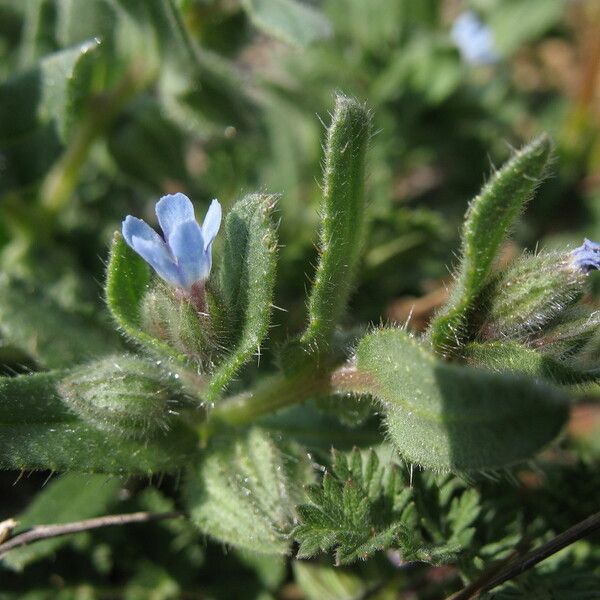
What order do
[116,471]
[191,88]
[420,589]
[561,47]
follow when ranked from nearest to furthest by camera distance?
[116,471] < [420,589] < [191,88] < [561,47]

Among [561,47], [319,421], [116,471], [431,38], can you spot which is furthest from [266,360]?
[561,47]

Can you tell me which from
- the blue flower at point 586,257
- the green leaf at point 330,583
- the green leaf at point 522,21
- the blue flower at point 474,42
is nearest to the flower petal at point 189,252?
the blue flower at point 586,257

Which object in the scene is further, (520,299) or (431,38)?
(431,38)

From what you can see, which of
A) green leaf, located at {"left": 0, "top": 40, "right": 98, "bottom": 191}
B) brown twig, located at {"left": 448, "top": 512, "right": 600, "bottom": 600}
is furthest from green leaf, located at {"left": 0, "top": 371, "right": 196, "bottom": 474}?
green leaf, located at {"left": 0, "top": 40, "right": 98, "bottom": 191}

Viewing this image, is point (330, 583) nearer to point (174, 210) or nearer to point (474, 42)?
point (174, 210)

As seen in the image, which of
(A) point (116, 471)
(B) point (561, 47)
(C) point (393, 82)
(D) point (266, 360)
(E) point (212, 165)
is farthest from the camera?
(B) point (561, 47)

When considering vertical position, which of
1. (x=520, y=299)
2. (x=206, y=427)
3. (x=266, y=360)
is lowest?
(x=266, y=360)

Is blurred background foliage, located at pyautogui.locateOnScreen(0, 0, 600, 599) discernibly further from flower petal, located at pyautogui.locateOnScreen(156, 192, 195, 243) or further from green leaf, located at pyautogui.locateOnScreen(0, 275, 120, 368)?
flower petal, located at pyautogui.locateOnScreen(156, 192, 195, 243)

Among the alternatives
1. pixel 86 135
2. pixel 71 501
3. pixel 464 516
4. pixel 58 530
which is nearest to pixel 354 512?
pixel 464 516

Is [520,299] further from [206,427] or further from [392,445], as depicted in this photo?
[206,427]
